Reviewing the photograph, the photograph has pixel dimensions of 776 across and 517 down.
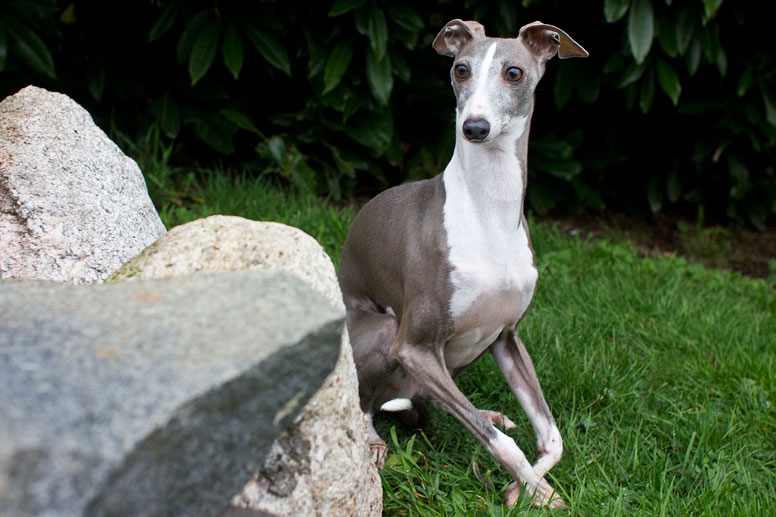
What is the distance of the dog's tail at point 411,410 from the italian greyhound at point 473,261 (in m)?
0.01

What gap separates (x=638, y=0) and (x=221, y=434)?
3.43 metres

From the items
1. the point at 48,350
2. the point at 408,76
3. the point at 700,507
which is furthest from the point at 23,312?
the point at 408,76

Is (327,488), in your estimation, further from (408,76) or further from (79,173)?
(408,76)

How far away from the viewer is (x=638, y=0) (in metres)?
3.97

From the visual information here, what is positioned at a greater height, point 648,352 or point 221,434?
point 221,434

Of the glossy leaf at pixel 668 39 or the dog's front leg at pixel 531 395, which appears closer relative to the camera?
the dog's front leg at pixel 531 395

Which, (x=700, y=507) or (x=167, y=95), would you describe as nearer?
(x=700, y=507)

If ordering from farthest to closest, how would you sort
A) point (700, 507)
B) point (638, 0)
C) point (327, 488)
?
point (638, 0) < point (700, 507) < point (327, 488)

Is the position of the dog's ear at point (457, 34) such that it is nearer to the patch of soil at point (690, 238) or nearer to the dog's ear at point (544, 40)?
the dog's ear at point (544, 40)

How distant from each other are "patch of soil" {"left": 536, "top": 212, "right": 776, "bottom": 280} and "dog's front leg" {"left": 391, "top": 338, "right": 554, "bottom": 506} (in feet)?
8.87

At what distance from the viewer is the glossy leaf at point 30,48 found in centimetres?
372

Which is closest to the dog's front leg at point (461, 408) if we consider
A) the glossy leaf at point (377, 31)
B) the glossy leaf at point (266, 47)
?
the glossy leaf at point (377, 31)

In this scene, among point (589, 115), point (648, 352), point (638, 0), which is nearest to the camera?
point (648, 352)

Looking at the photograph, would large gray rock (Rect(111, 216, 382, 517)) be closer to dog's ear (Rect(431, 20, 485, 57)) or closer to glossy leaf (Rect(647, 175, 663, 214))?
dog's ear (Rect(431, 20, 485, 57))
